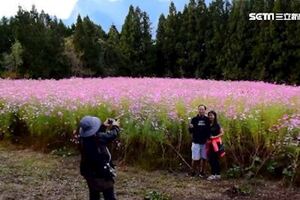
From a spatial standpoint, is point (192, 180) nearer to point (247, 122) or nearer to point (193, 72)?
point (247, 122)

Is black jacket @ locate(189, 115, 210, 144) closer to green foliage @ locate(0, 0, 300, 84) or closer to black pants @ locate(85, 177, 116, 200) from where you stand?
black pants @ locate(85, 177, 116, 200)

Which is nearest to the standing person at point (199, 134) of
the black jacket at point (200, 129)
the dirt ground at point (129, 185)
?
the black jacket at point (200, 129)

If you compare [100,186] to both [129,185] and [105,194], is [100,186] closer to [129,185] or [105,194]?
[105,194]

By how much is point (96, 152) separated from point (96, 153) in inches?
0.4

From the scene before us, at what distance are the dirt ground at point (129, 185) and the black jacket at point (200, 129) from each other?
0.66m

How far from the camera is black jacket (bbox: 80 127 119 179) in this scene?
17.7 ft

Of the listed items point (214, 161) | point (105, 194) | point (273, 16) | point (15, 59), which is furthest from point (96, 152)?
point (273, 16)

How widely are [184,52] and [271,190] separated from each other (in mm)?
40711

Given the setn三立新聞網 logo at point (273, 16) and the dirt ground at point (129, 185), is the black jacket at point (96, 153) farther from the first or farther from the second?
the setn三立新聞網 logo at point (273, 16)

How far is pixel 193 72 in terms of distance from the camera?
46.5 metres

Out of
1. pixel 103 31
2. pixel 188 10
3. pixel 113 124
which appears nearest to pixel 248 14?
pixel 188 10

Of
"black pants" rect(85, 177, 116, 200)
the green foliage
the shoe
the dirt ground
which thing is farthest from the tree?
"black pants" rect(85, 177, 116, 200)

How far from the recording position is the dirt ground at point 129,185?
7.38 meters

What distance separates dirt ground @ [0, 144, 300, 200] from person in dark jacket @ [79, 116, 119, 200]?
166 cm
